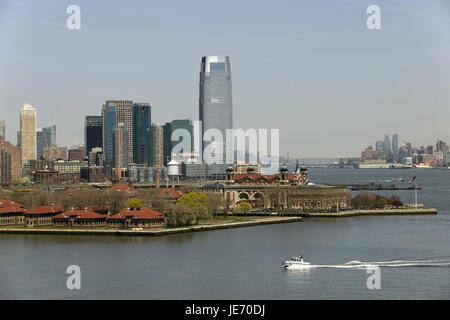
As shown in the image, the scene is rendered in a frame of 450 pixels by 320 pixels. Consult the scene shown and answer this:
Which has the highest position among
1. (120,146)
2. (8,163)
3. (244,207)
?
(120,146)

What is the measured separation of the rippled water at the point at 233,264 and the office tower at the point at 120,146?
119099 mm

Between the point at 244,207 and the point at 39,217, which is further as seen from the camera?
the point at 244,207

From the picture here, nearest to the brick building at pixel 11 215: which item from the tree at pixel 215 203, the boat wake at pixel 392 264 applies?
the tree at pixel 215 203

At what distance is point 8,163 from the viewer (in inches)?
5512

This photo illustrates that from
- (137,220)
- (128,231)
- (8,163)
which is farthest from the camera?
(8,163)

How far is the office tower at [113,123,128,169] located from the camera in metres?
175

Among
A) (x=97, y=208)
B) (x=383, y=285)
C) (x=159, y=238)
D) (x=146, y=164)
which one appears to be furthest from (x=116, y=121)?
(x=383, y=285)

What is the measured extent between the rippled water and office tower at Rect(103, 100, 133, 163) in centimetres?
14261

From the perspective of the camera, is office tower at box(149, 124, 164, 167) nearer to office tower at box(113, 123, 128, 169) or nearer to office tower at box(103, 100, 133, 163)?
office tower at box(103, 100, 133, 163)

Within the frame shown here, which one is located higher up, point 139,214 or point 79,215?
point 139,214


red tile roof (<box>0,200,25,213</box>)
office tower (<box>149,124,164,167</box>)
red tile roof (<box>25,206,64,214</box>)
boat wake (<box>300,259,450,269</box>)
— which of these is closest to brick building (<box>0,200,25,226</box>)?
red tile roof (<box>0,200,25,213</box>)

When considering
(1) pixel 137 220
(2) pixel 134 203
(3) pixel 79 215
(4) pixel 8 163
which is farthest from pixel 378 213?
(4) pixel 8 163

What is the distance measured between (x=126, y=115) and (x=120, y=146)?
69.4ft

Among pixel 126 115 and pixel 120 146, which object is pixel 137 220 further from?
pixel 126 115
